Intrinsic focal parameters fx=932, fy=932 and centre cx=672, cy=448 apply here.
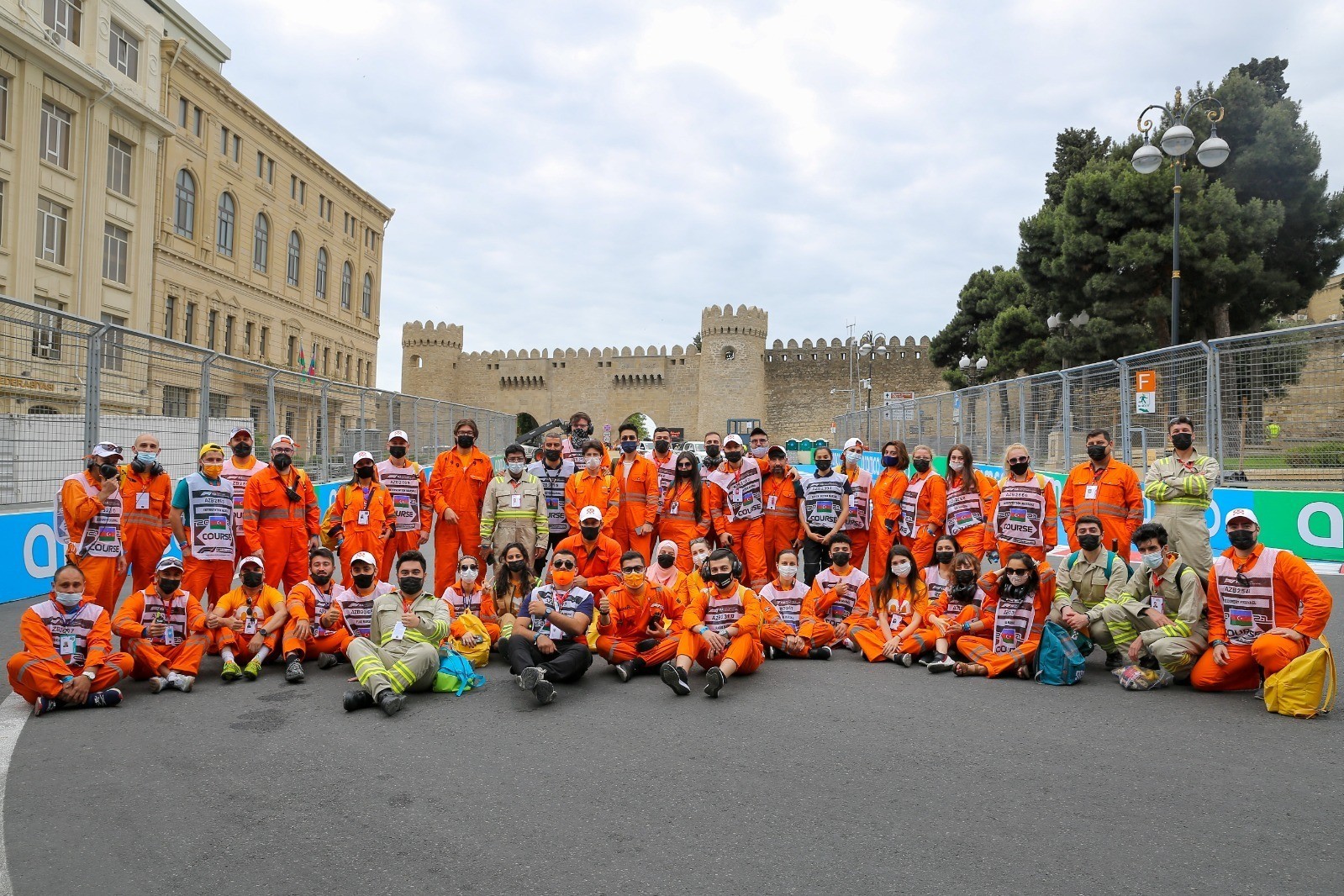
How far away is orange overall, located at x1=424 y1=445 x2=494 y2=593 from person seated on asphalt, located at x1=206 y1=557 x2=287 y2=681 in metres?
2.13

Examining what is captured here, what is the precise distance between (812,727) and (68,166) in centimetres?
2800

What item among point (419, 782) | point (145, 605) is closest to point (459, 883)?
point (419, 782)

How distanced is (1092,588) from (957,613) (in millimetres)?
933

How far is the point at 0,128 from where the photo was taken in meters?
22.8

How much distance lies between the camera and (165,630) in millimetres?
6027

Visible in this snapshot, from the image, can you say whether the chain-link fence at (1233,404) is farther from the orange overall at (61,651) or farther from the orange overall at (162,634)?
the orange overall at (61,651)

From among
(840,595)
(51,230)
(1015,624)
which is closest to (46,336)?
(840,595)

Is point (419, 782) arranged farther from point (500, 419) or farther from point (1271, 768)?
point (500, 419)

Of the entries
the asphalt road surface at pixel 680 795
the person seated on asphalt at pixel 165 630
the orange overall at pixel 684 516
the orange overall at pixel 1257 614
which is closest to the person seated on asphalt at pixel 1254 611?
the orange overall at pixel 1257 614

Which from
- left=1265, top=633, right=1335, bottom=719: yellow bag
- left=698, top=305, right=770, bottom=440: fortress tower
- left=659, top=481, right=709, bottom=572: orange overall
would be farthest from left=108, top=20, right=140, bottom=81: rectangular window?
left=698, top=305, right=770, bottom=440: fortress tower

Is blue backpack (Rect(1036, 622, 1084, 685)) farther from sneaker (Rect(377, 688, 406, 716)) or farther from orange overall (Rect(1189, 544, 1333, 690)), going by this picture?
sneaker (Rect(377, 688, 406, 716))

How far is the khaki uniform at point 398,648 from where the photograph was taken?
552 cm

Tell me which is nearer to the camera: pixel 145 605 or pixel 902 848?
pixel 902 848

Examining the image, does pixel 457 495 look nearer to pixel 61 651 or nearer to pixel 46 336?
pixel 61 651
